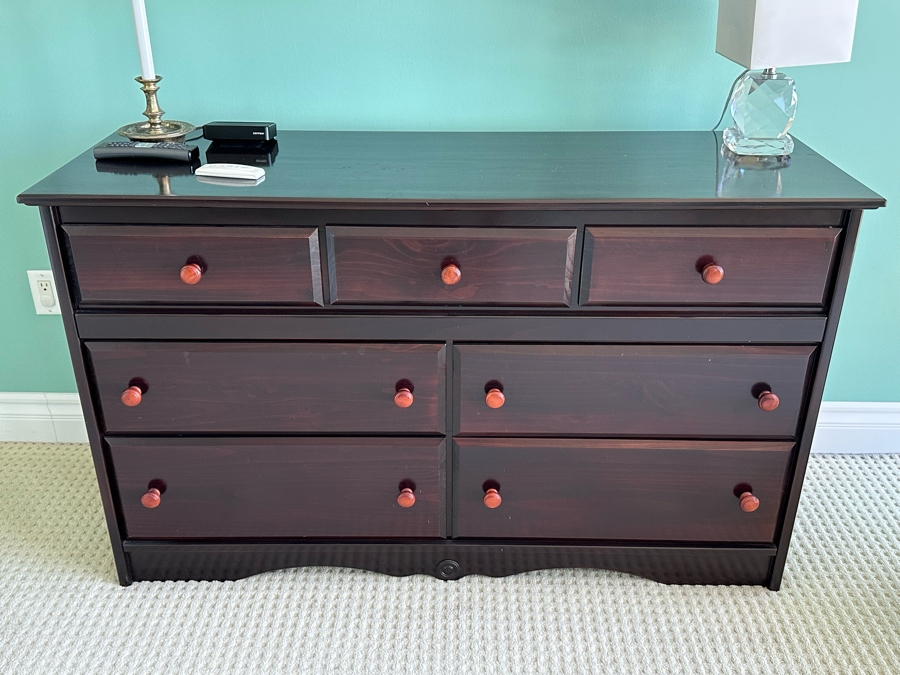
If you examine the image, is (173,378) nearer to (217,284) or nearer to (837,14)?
(217,284)

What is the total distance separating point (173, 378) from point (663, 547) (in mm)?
943

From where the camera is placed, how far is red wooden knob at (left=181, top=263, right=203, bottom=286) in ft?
3.99

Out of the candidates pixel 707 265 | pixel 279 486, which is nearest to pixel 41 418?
pixel 279 486

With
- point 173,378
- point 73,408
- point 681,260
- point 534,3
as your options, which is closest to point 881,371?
point 681,260

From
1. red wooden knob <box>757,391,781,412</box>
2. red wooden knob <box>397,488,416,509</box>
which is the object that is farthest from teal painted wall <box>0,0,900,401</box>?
red wooden knob <box>397,488,416,509</box>

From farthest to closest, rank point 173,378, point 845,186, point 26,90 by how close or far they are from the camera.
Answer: point 26,90 → point 173,378 → point 845,186

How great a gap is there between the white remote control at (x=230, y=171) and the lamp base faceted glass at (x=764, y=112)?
2.75ft

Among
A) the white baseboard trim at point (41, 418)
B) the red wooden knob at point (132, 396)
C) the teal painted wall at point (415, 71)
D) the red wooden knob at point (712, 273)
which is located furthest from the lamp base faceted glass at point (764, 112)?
the white baseboard trim at point (41, 418)

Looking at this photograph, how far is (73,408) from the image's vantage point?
192 cm

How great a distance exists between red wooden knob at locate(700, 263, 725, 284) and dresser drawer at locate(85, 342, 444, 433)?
439 millimetres

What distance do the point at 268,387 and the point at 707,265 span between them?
746mm

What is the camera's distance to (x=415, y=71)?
1574 mm

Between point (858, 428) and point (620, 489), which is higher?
point (620, 489)

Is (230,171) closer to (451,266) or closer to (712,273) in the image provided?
(451,266)
